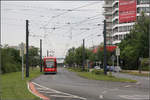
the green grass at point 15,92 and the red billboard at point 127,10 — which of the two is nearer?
the green grass at point 15,92

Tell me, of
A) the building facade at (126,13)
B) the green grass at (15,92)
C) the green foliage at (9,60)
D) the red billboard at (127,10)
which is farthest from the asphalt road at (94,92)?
the red billboard at (127,10)

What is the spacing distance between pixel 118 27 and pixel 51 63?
44.2m

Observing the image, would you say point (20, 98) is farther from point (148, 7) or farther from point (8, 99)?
point (148, 7)

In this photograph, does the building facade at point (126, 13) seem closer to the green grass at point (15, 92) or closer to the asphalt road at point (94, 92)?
the asphalt road at point (94, 92)

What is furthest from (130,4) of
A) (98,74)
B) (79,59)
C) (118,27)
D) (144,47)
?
(98,74)

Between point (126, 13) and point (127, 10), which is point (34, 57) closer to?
point (126, 13)

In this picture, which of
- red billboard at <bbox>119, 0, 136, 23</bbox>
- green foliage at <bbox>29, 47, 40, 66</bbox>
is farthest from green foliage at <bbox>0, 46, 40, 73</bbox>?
red billboard at <bbox>119, 0, 136, 23</bbox>

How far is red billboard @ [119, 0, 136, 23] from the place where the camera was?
77562 mm

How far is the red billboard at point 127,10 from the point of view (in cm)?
7756

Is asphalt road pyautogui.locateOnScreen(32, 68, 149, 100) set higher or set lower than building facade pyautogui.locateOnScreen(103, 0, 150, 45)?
lower

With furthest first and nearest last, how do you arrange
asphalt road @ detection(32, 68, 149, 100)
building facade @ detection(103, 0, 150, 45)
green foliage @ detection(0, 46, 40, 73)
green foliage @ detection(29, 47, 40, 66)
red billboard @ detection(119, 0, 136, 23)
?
red billboard @ detection(119, 0, 136, 23) → building facade @ detection(103, 0, 150, 45) → green foliage @ detection(29, 47, 40, 66) → green foliage @ detection(0, 46, 40, 73) → asphalt road @ detection(32, 68, 149, 100)

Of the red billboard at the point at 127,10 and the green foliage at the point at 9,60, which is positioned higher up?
the red billboard at the point at 127,10

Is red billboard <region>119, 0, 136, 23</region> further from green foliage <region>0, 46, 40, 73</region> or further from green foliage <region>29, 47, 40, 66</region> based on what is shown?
green foliage <region>0, 46, 40, 73</region>

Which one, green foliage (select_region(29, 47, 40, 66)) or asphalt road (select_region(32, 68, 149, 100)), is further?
green foliage (select_region(29, 47, 40, 66))
